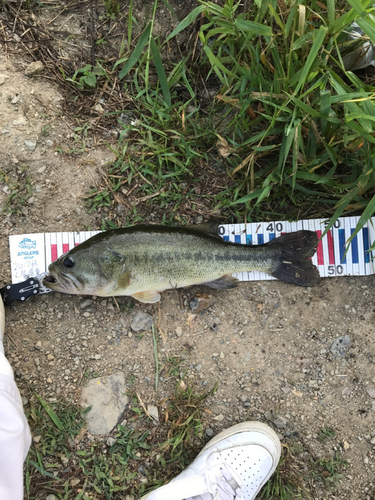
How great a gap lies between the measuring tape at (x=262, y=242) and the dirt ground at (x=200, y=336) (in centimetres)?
11

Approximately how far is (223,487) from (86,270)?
255cm

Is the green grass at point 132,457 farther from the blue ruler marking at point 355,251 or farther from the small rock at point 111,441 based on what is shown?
the blue ruler marking at point 355,251

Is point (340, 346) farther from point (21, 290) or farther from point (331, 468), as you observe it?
point (21, 290)

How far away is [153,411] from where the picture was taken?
147 inches

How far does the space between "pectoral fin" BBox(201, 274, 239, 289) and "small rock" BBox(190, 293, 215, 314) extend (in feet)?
0.71

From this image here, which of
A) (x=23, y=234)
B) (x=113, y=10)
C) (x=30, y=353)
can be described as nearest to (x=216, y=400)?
(x=30, y=353)

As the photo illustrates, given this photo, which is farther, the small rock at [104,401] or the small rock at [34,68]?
the small rock at [34,68]

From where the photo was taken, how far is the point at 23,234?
150 inches

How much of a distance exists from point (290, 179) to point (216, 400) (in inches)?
93.6

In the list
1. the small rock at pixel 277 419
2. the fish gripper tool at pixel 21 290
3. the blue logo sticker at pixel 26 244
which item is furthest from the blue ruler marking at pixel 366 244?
the blue logo sticker at pixel 26 244

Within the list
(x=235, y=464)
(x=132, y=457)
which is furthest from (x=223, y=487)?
(x=132, y=457)

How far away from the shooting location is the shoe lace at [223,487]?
12.0 ft

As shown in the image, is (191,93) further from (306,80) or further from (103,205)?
(103,205)

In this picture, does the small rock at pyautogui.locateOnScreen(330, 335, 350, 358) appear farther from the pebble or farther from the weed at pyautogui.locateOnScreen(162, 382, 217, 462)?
the pebble
